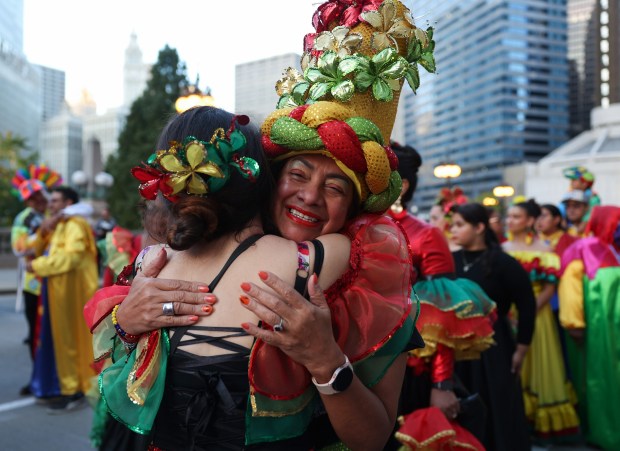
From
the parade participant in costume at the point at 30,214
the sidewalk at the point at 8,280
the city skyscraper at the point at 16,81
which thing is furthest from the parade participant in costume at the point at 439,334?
the city skyscraper at the point at 16,81

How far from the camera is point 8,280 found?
1720cm

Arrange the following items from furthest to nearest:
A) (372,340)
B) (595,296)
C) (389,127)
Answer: (595,296) → (389,127) → (372,340)

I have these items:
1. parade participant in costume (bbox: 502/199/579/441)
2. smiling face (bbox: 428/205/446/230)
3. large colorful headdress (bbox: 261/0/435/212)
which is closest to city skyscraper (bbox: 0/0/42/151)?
smiling face (bbox: 428/205/446/230)

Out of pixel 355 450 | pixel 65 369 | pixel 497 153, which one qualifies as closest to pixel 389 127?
pixel 355 450

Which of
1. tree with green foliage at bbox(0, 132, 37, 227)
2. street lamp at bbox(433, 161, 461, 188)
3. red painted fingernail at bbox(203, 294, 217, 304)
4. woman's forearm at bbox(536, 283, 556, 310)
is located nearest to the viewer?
red painted fingernail at bbox(203, 294, 217, 304)

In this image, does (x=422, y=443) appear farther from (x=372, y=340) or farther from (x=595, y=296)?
(x=595, y=296)

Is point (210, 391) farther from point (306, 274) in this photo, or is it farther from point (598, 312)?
point (598, 312)

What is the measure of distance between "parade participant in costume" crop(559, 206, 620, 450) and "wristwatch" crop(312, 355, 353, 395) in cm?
437

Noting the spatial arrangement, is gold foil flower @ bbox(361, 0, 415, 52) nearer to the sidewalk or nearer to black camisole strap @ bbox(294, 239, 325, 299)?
black camisole strap @ bbox(294, 239, 325, 299)

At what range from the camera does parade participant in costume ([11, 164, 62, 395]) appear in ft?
20.8

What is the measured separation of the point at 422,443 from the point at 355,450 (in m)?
1.34

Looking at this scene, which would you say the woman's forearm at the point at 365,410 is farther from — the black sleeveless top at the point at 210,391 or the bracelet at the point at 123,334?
the bracelet at the point at 123,334

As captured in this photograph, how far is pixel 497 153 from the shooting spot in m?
114

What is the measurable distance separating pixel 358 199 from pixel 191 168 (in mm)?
597
